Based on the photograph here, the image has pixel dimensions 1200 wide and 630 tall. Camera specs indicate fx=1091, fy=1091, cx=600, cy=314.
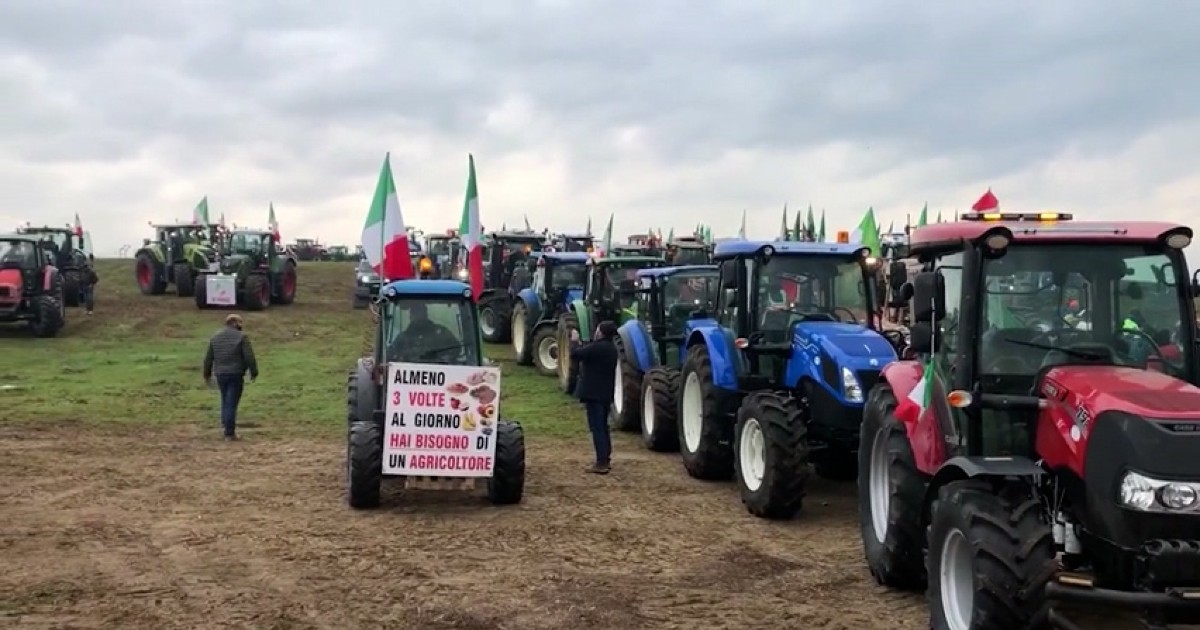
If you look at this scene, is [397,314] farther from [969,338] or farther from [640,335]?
[969,338]

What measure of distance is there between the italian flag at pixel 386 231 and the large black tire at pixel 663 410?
2.86m

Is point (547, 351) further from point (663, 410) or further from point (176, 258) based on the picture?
point (176, 258)

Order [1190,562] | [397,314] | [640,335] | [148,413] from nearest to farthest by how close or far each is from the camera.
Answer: [1190,562] → [397,314] → [640,335] → [148,413]

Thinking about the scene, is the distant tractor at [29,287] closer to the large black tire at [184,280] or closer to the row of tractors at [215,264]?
the row of tractors at [215,264]

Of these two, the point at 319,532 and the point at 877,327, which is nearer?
the point at 319,532

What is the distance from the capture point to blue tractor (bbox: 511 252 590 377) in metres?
18.2

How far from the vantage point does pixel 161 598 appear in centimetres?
626

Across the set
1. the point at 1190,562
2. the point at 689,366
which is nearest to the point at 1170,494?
the point at 1190,562

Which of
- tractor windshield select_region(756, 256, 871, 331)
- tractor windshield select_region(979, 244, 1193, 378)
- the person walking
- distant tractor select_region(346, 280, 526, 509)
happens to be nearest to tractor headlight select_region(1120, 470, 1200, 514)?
tractor windshield select_region(979, 244, 1193, 378)

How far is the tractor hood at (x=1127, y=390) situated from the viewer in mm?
4496

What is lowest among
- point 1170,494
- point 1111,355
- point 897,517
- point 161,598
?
point 161,598

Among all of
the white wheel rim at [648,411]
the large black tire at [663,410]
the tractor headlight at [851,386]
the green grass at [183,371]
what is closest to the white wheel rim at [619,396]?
the green grass at [183,371]

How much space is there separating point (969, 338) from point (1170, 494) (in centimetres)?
133

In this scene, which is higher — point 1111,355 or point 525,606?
point 1111,355
